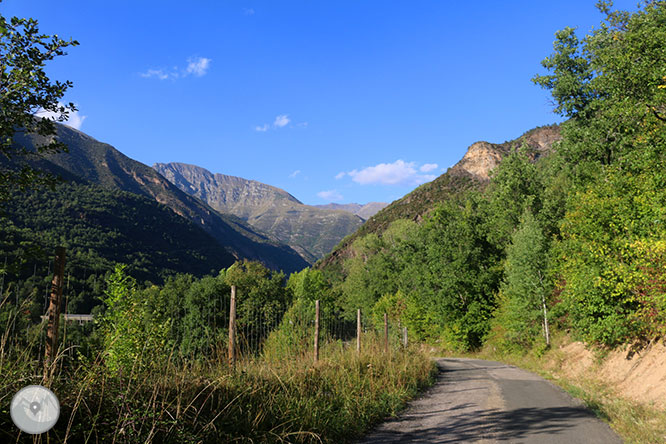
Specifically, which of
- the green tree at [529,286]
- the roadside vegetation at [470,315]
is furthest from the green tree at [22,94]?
the green tree at [529,286]

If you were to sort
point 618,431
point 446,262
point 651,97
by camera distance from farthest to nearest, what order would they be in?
point 446,262 < point 651,97 < point 618,431

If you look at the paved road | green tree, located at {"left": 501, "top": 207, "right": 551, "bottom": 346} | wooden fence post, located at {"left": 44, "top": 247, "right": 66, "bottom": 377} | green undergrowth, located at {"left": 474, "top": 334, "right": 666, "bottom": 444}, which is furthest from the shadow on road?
green tree, located at {"left": 501, "top": 207, "right": 551, "bottom": 346}

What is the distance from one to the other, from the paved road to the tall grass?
0.74m

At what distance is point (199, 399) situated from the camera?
5.43 metres

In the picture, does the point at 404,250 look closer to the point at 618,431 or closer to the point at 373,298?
the point at 373,298

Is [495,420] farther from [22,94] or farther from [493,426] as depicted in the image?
[22,94]

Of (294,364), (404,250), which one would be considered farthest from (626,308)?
(404,250)

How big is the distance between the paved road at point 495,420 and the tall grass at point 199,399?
742 millimetres

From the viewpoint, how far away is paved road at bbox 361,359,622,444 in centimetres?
727

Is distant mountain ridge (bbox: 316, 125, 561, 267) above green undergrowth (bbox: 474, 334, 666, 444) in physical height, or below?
above

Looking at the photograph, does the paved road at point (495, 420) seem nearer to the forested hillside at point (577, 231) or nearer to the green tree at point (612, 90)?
the forested hillside at point (577, 231)

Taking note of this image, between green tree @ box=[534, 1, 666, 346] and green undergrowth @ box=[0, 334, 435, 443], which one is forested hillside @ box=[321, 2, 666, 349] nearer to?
green tree @ box=[534, 1, 666, 346]

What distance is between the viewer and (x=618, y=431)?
26.2ft

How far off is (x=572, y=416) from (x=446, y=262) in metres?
32.6
